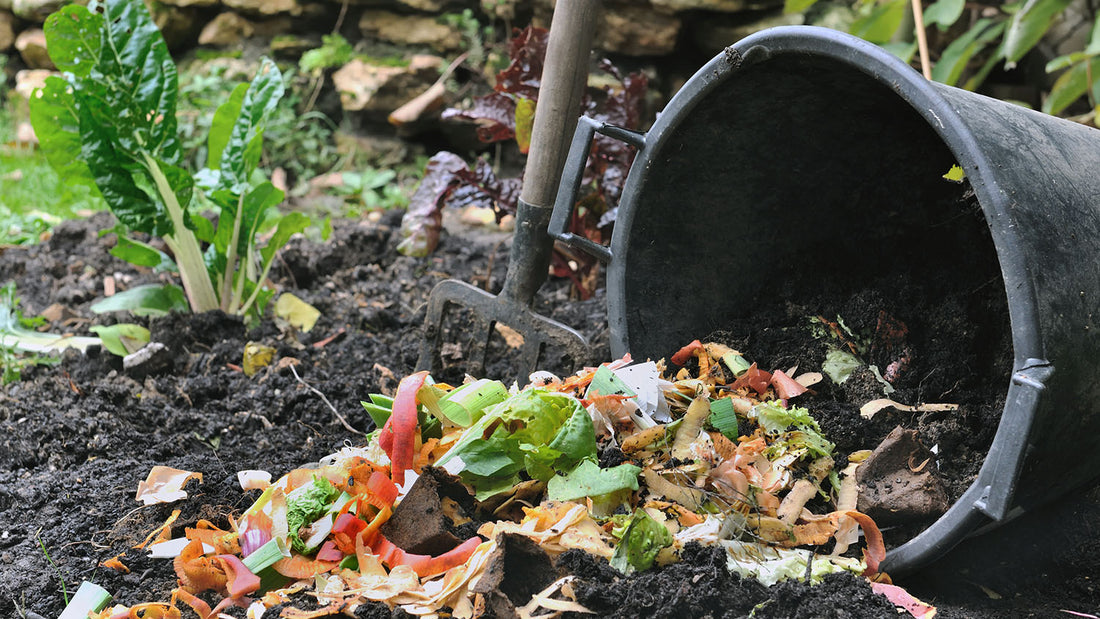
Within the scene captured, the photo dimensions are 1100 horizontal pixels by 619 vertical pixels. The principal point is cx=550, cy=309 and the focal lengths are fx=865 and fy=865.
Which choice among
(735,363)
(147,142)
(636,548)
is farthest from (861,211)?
(147,142)

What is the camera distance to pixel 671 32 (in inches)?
151

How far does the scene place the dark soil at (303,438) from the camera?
4.22ft

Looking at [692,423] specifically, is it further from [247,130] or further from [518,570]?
[247,130]

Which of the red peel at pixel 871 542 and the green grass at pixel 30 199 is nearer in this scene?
the red peel at pixel 871 542

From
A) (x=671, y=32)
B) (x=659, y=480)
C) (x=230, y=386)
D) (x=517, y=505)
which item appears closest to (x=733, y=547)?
(x=659, y=480)

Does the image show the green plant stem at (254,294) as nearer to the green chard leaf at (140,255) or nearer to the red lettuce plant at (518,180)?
the green chard leaf at (140,255)

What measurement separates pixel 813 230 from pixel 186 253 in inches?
67.4

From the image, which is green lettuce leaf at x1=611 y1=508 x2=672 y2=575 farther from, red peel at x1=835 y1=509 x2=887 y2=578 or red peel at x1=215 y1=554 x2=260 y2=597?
red peel at x1=215 y1=554 x2=260 y2=597

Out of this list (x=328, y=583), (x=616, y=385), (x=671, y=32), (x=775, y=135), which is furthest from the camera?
(x=671, y=32)

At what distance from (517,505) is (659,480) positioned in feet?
0.80

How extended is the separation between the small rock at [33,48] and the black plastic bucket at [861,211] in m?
4.49

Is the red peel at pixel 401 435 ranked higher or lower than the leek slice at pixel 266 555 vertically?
higher

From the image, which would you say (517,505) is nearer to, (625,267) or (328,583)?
(328,583)

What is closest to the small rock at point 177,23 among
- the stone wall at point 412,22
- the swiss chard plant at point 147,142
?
the stone wall at point 412,22
